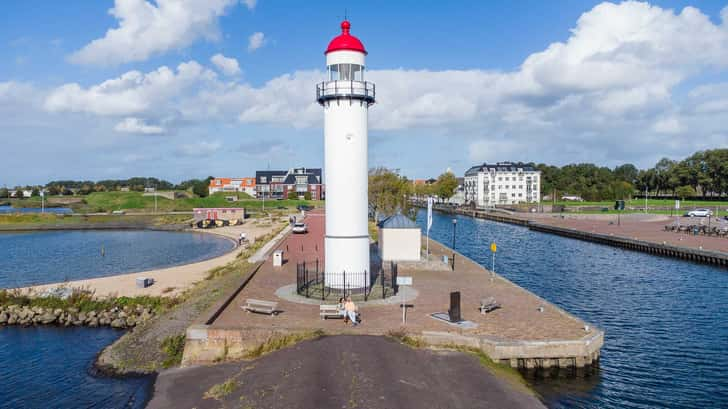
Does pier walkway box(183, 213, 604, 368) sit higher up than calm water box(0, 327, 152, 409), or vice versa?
pier walkway box(183, 213, 604, 368)

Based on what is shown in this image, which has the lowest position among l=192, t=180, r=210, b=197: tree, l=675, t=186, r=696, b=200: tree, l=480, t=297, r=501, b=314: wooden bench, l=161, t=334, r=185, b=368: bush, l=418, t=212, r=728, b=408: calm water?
l=418, t=212, r=728, b=408: calm water

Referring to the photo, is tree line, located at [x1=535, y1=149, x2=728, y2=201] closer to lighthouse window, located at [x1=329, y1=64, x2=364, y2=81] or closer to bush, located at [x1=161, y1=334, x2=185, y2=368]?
lighthouse window, located at [x1=329, y1=64, x2=364, y2=81]

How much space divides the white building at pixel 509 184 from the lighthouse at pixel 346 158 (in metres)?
124

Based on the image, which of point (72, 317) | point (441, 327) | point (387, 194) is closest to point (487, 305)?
point (441, 327)

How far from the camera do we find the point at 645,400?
15.7 metres

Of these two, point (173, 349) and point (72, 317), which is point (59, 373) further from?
point (72, 317)

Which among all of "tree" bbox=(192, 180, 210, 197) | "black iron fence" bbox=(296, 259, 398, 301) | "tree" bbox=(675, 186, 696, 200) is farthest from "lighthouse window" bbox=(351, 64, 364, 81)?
"tree" bbox=(192, 180, 210, 197)

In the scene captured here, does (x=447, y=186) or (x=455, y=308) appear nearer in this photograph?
(x=455, y=308)

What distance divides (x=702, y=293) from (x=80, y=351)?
112ft

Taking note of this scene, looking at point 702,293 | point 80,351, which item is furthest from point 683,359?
point 80,351

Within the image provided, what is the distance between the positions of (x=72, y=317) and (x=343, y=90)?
57.2ft

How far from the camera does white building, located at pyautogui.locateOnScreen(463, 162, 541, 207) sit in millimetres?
144375

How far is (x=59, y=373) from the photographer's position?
1866 centimetres

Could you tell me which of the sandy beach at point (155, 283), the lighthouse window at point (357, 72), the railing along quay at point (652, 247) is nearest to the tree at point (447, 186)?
the railing along quay at point (652, 247)
